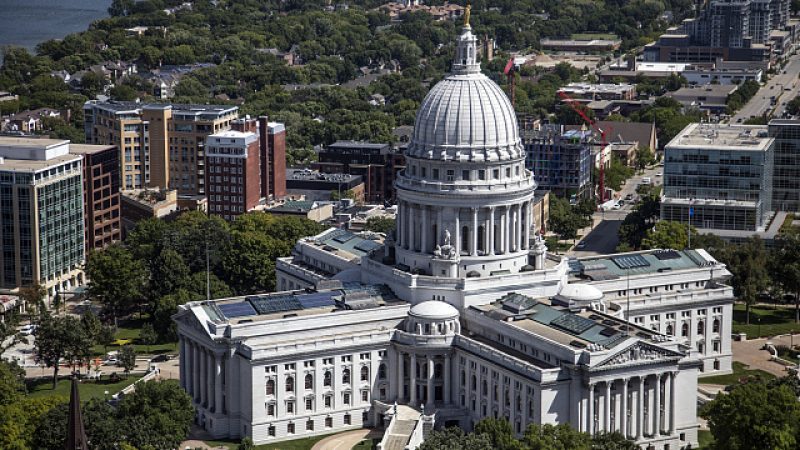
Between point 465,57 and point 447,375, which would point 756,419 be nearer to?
point 447,375

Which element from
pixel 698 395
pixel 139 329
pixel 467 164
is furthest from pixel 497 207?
pixel 139 329

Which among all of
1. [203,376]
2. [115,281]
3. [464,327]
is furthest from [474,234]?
[115,281]

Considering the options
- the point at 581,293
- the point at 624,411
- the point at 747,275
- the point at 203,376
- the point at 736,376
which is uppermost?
the point at 581,293

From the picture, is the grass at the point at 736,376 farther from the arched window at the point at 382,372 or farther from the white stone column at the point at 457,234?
the arched window at the point at 382,372

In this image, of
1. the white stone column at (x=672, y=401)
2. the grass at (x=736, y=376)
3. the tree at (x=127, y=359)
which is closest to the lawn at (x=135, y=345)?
the tree at (x=127, y=359)

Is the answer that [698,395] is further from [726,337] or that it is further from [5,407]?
[5,407]
